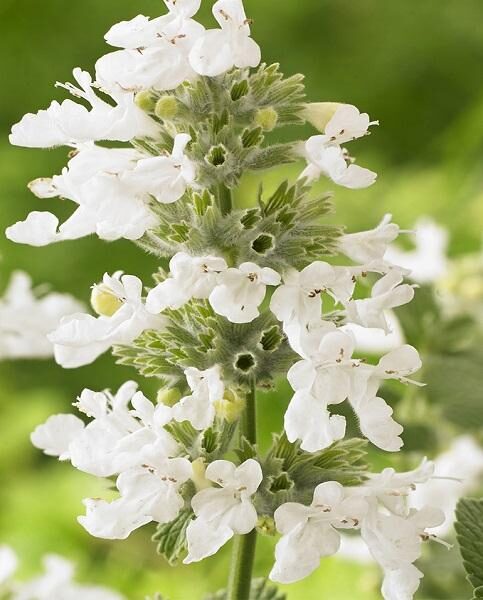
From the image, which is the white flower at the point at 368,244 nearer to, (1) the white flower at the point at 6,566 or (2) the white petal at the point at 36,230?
(2) the white petal at the point at 36,230

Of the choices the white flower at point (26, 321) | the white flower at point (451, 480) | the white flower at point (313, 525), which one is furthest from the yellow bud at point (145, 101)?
the white flower at point (451, 480)

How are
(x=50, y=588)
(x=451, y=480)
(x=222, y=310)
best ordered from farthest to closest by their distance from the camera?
(x=451, y=480) < (x=50, y=588) < (x=222, y=310)

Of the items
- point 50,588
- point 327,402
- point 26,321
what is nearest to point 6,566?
point 50,588

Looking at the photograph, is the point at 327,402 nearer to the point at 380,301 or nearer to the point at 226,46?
the point at 380,301

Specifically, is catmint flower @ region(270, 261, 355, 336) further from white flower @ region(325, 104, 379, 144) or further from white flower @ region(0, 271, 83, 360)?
white flower @ region(0, 271, 83, 360)

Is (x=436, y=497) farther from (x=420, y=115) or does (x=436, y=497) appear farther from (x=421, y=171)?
(x=420, y=115)

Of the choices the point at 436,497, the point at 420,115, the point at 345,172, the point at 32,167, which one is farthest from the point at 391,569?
the point at 420,115
